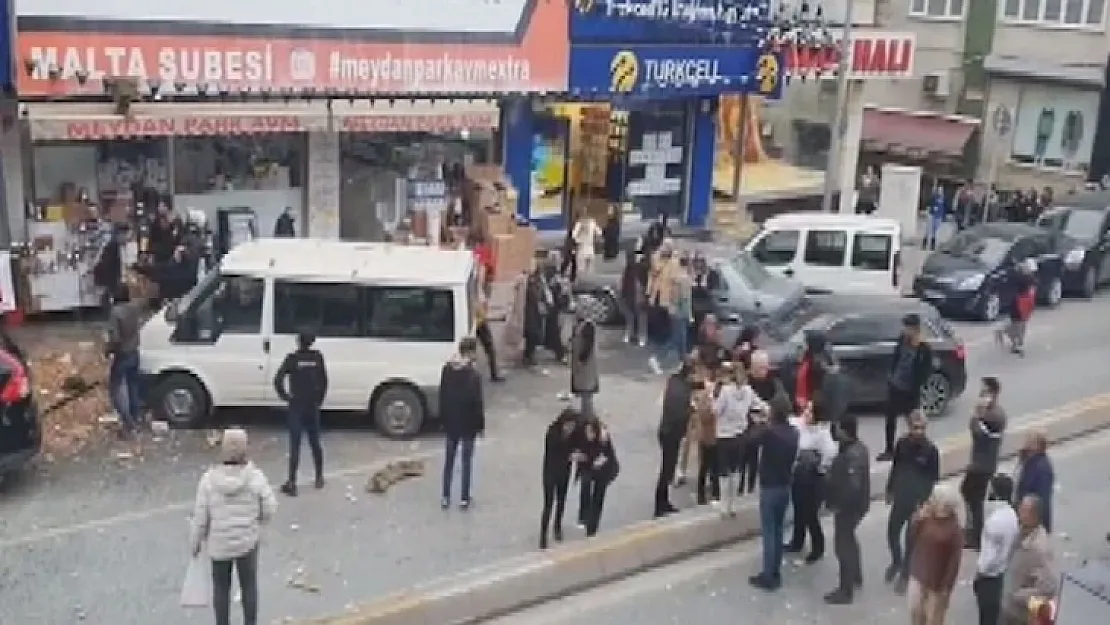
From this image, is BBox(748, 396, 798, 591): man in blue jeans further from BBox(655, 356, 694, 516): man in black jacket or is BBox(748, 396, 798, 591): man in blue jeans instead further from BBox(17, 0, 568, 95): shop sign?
BBox(17, 0, 568, 95): shop sign

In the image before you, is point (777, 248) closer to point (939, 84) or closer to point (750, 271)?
point (750, 271)

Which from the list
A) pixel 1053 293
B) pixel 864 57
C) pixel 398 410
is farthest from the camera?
pixel 864 57

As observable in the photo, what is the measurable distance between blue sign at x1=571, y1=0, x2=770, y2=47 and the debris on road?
11789mm

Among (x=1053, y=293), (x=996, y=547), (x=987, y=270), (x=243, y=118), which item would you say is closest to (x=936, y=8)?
(x=1053, y=293)

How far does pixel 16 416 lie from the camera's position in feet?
41.9

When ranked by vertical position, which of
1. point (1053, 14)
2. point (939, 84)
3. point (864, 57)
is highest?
point (1053, 14)

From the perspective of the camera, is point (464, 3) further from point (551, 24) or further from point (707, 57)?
point (707, 57)

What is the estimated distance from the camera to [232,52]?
19906 millimetres

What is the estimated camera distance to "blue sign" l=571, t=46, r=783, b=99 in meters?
24.7

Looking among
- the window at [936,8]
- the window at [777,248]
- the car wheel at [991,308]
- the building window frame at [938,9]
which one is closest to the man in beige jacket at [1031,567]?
the window at [777,248]

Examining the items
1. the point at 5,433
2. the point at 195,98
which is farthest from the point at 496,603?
the point at 195,98

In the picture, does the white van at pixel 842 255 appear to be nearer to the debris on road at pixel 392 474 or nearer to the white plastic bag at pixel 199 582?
the debris on road at pixel 392 474

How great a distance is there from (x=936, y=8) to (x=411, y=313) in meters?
30.3

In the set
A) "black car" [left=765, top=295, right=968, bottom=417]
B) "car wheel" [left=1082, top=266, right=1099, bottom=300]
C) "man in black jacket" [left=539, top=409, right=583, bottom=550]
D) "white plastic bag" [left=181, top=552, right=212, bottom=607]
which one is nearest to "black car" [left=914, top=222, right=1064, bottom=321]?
"car wheel" [left=1082, top=266, right=1099, bottom=300]
